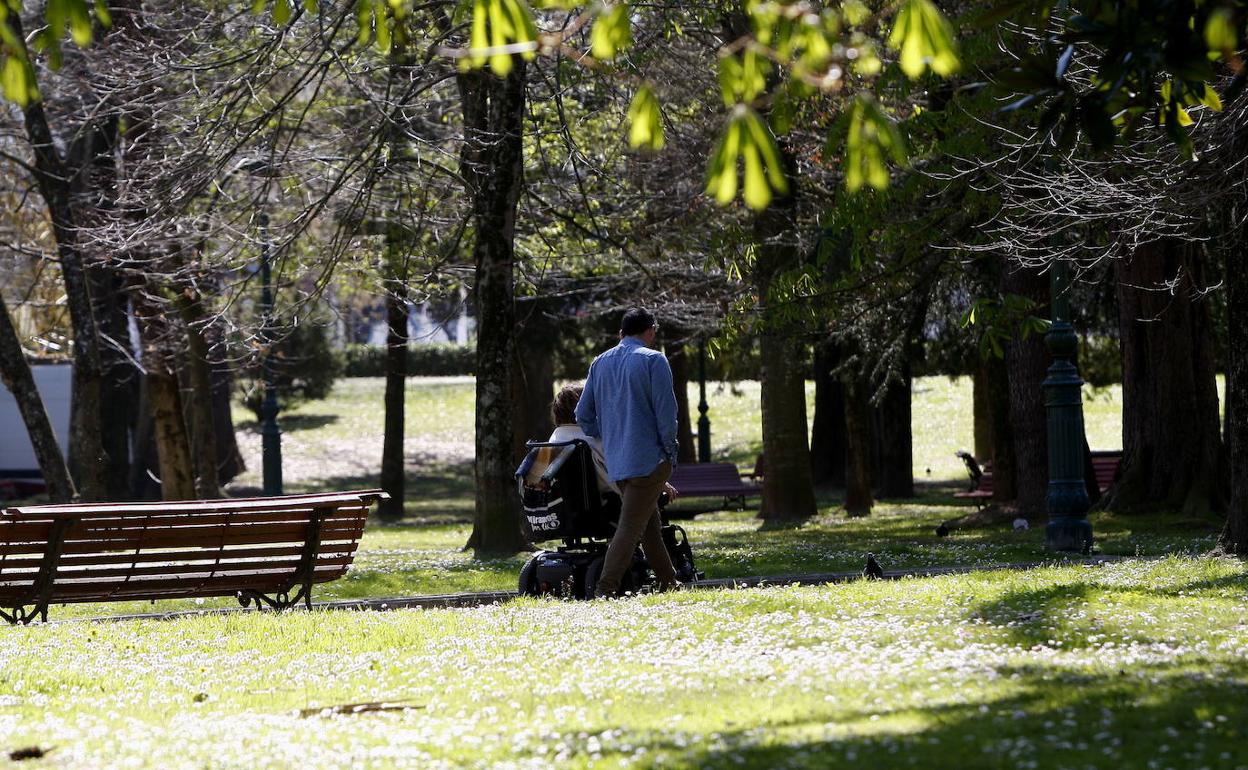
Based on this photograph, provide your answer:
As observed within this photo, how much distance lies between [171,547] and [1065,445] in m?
7.96

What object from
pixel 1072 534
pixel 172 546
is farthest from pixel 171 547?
pixel 1072 534

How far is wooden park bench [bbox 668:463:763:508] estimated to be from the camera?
2678 cm

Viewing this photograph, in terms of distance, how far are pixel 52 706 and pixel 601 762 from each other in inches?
124

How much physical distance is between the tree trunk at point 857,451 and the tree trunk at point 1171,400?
5.41 meters

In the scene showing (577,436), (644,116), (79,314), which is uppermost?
(79,314)

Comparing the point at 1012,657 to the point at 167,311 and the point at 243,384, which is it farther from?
the point at 243,384

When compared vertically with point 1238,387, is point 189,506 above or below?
below

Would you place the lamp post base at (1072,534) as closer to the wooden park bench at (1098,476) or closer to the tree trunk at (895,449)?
the wooden park bench at (1098,476)

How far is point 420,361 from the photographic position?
226 ft

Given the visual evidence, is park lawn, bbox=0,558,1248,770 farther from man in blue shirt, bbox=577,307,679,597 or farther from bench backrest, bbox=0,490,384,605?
man in blue shirt, bbox=577,307,679,597

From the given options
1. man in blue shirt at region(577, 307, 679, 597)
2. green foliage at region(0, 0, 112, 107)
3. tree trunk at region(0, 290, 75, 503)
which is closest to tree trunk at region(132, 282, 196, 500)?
tree trunk at region(0, 290, 75, 503)

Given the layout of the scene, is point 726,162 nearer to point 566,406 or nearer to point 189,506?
point 566,406

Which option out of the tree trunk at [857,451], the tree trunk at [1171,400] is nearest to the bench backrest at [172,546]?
the tree trunk at [1171,400]

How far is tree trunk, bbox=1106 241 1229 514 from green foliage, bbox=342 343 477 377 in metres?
49.3
